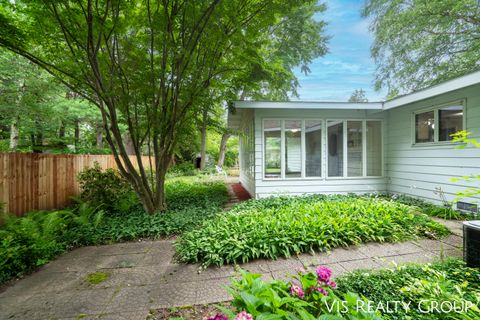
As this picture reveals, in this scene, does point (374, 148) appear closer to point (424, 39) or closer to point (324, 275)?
point (424, 39)

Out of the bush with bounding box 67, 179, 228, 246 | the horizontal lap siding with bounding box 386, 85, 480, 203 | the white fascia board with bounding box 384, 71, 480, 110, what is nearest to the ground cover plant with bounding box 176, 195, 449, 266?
the bush with bounding box 67, 179, 228, 246

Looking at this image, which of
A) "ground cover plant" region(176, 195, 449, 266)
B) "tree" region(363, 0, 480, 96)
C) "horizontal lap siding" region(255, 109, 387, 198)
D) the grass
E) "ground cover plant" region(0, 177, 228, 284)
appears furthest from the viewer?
"tree" region(363, 0, 480, 96)

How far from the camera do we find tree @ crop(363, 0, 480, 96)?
7.46m

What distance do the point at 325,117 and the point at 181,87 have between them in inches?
152

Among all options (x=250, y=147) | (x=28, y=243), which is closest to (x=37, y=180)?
(x=28, y=243)

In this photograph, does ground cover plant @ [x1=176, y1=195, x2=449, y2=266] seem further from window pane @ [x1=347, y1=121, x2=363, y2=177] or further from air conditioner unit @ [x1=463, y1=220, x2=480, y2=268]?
window pane @ [x1=347, y1=121, x2=363, y2=177]

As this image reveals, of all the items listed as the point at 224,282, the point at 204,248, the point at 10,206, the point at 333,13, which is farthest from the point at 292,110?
the point at 333,13

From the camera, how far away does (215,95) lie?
5.20 meters

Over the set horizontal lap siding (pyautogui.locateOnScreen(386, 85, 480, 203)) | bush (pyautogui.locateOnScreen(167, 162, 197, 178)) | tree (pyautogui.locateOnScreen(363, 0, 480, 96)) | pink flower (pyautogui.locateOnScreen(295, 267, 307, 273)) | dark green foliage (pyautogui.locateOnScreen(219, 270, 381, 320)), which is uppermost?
tree (pyautogui.locateOnScreen(363, 0, 480, 96))

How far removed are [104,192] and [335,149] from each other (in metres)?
5.97

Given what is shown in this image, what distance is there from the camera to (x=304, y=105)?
5.47m

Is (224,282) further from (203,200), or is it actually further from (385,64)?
(385,64)

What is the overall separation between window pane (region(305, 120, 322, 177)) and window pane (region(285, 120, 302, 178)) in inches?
8.8

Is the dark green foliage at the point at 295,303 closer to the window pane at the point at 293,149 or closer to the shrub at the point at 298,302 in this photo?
the shrub at the point at 298,302
